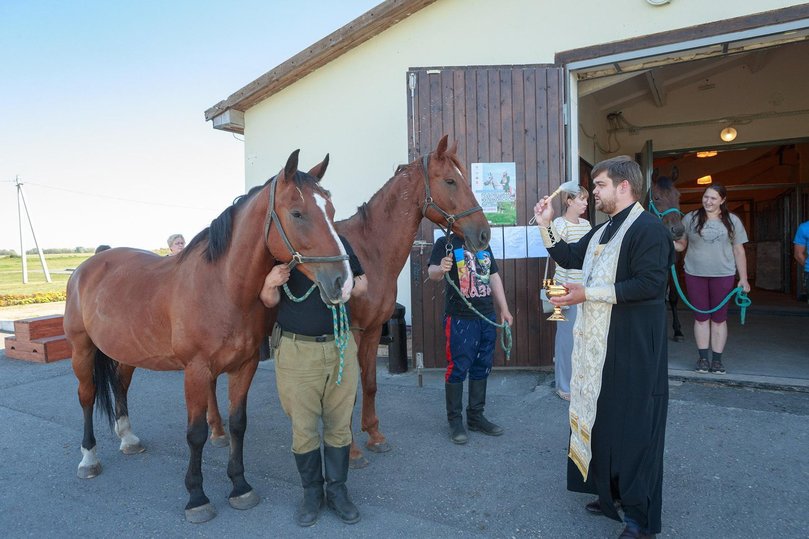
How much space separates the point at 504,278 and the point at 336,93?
11.5 ft

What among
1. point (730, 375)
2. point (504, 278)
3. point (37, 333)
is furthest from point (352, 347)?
point (37, 333)

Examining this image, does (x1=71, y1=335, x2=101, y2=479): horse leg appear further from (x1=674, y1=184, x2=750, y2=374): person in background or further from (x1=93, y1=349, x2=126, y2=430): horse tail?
(x1=674, y1=184, x2=750, y2=374): person in background

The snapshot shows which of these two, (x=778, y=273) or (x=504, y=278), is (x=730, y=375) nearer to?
(x=504, y=278)

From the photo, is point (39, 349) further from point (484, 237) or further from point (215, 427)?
point (484, 237)

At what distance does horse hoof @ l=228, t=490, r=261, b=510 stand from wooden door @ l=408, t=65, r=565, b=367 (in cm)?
273

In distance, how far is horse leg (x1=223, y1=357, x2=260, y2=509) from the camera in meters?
2.79

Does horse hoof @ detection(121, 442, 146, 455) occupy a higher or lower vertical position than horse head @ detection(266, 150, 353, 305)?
lower

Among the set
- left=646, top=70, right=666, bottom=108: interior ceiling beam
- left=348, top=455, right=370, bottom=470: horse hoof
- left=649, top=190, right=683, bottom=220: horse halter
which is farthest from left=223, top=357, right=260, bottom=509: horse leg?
left=646, top=70, right=666, bottom=108: interior ceiling beam

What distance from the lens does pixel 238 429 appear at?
2846mm

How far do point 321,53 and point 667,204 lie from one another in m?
4.58

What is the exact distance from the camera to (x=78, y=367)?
3.50 m

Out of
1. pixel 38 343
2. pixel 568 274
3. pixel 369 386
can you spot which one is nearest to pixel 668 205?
pixel 568 274

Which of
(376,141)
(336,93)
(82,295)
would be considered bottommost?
(82,295)

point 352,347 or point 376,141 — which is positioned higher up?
point 376,141
